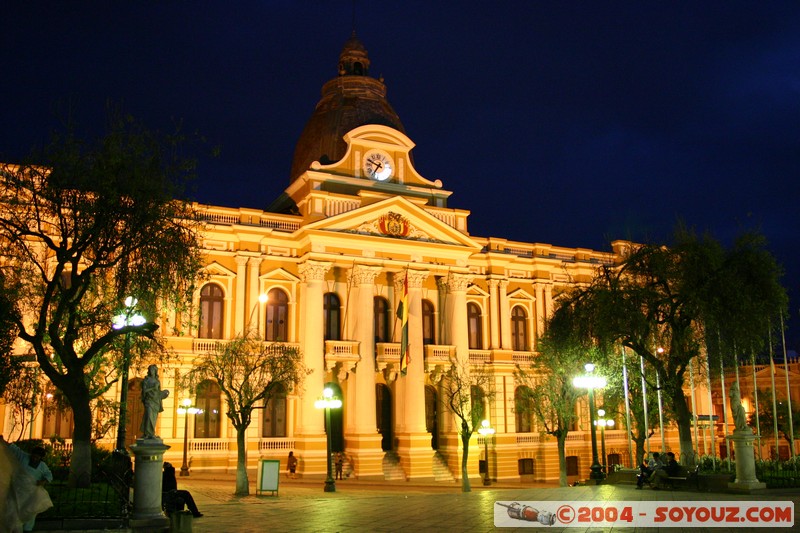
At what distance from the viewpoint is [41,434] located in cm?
3384

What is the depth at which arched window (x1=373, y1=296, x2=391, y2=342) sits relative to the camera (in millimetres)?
42844

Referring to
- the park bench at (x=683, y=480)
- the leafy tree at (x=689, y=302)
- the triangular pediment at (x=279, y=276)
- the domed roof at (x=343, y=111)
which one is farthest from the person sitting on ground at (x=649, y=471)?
the domed roof at (x=343, y=111)

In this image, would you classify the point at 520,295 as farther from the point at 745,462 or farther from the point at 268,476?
the point at 745,462

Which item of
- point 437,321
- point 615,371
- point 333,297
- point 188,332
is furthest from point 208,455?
point 615,371

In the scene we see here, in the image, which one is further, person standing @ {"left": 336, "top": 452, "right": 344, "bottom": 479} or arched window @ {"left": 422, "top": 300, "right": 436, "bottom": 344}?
arched window @ {"left": 422, "top": 300, "right": 436, "bottom": 344}

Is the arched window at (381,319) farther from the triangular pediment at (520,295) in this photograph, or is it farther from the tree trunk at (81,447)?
the tree trunk at (81,447)

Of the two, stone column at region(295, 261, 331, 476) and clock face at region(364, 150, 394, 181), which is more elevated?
clock face at region(364, 150, 394, 181)

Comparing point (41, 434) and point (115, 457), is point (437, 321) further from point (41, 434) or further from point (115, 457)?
point (115, 457)

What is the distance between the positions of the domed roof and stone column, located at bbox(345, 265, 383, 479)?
8.47 metres

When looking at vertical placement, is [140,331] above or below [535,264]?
below

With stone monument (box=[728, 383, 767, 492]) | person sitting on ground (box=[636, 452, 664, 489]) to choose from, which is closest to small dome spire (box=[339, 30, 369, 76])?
person sitting on ground (box=[636, 452, 664, 489])

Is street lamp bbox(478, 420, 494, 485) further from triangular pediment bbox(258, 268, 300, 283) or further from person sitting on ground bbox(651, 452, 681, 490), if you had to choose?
person sitting on ground bbox(651, 452, 681, 490)

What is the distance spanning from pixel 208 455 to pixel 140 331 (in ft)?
61.1

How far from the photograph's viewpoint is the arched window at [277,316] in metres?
40.5
